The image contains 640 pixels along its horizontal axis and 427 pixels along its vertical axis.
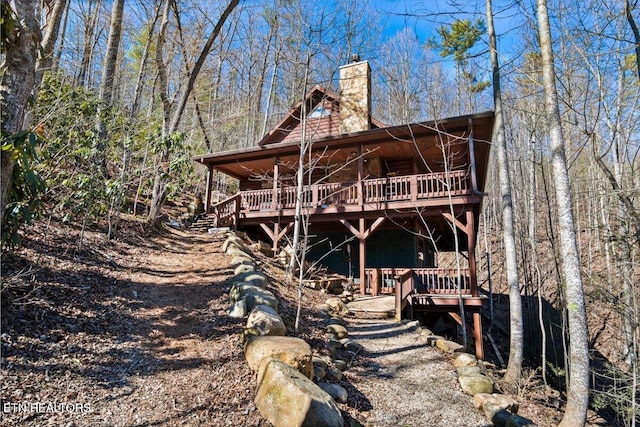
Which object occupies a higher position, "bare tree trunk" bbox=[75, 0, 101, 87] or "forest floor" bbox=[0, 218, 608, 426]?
"bare tree trunk" bbox=[75, 0, 101, 87]

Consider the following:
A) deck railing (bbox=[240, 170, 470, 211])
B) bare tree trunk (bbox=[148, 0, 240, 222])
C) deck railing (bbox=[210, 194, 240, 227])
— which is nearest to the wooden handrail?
deck railing (bbox=[240, 170, 470, 211])

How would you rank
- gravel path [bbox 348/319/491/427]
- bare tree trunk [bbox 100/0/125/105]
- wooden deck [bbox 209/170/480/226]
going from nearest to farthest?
gravel path [bbox 348/319/491/427] → bare tree trunk [bbox 100/0/125/105] → wooden deck [bbox 209/170/480/226]

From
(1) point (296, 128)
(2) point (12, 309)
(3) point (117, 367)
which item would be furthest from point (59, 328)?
(1) point (296, 128)

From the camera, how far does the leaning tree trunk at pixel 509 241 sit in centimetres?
730

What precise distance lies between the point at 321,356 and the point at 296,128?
39.6 feet

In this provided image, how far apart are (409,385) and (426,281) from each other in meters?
6.02

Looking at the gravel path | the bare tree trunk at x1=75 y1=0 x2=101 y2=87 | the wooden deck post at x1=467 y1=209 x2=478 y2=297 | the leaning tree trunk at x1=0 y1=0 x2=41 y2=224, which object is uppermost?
the bare tree trunk at x1=75 y1=0 x2=101 y2=87

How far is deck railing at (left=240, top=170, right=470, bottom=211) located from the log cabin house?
0.12ft

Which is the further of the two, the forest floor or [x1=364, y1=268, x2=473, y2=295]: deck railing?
[x1=364, y1=268, x2=473, y2=295]: deck railing

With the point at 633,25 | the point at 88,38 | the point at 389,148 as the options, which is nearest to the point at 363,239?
the point at 389,148

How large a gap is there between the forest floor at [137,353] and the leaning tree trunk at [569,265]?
0.83 metres

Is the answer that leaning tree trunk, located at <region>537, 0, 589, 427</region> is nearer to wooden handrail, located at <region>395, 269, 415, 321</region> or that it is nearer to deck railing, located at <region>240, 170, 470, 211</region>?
wooden handrail, located at <region>395, 269, 415, 321</region>

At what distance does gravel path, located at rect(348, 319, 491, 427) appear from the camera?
454 cm

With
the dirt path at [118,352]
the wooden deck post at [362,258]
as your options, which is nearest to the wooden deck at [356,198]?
the wooden deck post at [362,258]
